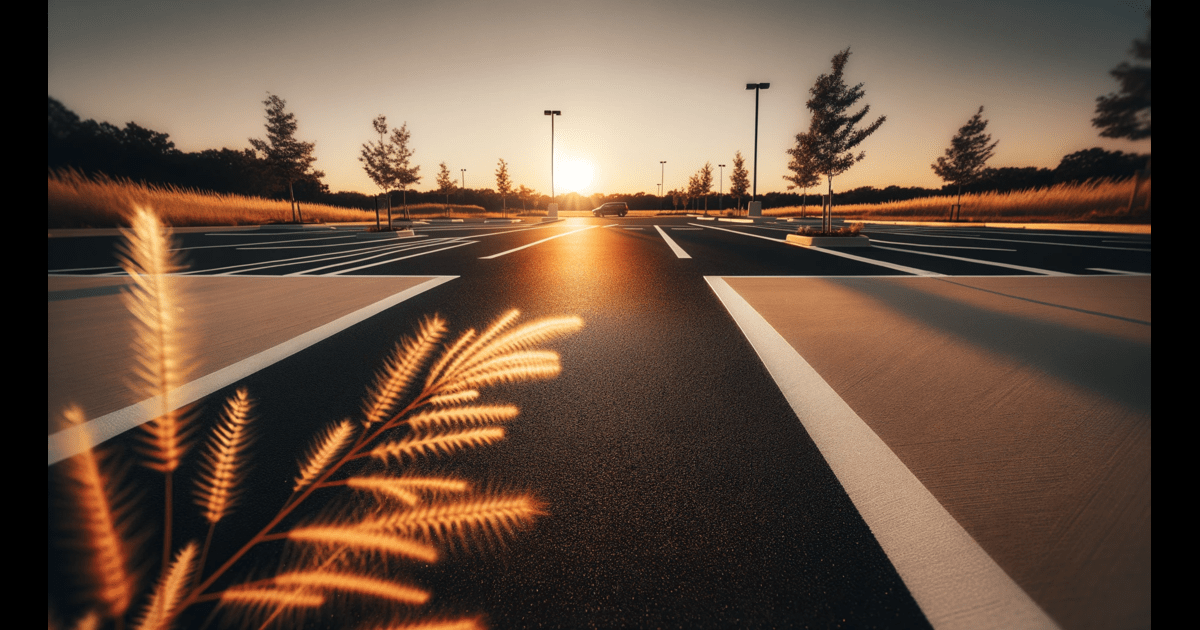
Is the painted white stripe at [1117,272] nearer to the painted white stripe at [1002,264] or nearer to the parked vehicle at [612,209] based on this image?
the painted white stripe at [1002,264]

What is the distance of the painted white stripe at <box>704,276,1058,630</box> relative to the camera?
135 centimetres

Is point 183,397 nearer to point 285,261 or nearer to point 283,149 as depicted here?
point 285,261

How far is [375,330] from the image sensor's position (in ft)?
14.5

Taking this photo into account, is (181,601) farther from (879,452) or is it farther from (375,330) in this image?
(375,330)

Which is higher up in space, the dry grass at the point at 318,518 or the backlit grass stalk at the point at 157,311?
the backlit grass stalk at the point at 157,311

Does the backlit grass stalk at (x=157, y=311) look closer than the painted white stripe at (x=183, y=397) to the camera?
Yes

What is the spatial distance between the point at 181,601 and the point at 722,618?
3.95 feet

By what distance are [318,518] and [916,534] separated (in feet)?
6.54

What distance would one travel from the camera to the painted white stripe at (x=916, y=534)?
1.35 meters

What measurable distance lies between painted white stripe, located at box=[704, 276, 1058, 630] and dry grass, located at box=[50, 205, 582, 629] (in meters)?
1.16

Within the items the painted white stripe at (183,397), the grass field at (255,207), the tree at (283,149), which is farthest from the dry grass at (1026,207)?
the tree at (283,149)

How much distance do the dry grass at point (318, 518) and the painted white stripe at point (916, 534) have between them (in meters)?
1.16

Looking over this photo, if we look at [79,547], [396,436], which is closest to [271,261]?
[396,436]

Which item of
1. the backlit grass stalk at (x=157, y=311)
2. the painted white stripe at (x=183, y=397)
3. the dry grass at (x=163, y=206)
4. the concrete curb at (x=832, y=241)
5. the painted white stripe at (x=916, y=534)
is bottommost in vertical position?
the painted white stripe at (x=916, y=534)
